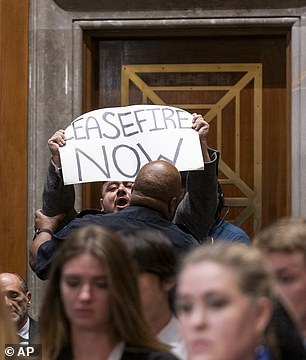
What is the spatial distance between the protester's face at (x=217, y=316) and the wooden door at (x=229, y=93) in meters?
4.40

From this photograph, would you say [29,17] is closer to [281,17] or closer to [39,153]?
[39,153]

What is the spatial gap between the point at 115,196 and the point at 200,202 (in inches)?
18.6

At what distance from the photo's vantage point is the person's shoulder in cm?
297

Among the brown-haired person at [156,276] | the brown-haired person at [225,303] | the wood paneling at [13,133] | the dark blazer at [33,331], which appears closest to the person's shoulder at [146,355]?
the brown-haired person at [156,276]

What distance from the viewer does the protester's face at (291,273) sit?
2.83m

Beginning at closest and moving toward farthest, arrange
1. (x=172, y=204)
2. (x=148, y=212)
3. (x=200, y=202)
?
(x=148, y=212) < (x=172, y=204) < (x=200, y=202)

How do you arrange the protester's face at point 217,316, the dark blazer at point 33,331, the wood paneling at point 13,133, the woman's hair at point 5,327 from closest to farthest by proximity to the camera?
1. the protester's face at point 217,316
2. the woman's hair at point 5,327
3. the dark blazer at point 33,331
4. the wood paneling at point 13,133

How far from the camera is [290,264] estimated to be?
2.84m

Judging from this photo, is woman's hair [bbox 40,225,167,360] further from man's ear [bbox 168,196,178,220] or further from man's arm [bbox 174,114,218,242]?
man's arm [bbox 174,114,218,242]

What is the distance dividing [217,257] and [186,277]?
91mm

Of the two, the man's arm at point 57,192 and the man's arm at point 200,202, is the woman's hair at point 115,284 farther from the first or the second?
the man's arm at point 57,192

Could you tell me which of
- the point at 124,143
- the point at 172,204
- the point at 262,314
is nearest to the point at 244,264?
the point at 262,314

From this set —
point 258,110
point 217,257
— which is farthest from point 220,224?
point 217,257

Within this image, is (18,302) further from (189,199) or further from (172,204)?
(172,204)
